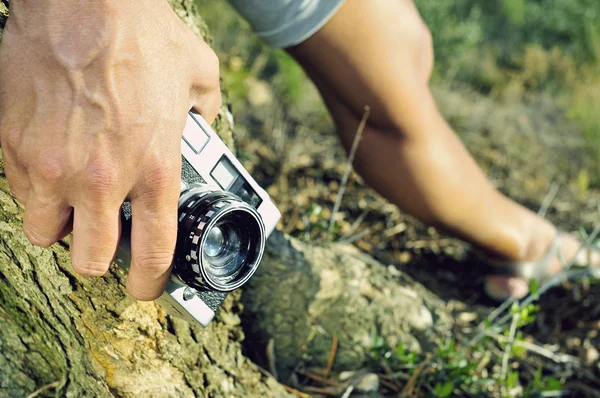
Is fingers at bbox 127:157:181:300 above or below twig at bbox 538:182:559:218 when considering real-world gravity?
above

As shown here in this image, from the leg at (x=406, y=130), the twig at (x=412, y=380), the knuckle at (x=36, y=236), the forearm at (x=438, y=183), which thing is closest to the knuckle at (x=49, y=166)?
the knuckle at (x=36, y=236)

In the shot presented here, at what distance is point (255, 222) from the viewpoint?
1.10 m

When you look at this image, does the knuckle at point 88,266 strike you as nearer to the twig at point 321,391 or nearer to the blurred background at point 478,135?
the blurred background at point 478,135

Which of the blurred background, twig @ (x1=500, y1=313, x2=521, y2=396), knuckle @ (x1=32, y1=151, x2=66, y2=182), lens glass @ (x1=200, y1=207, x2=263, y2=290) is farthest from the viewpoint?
the blurred background

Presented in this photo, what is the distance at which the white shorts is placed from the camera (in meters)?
1.50

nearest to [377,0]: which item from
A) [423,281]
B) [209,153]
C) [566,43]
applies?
[209,153]

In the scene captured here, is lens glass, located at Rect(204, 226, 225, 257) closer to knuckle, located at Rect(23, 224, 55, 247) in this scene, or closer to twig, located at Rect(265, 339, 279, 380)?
knuckle, located at Rect(23, 224, 55, 247)

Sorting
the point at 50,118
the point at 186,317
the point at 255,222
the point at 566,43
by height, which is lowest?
the point at 566,43

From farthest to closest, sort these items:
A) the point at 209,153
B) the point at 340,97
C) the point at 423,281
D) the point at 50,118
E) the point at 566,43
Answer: the point at 566,43
the point at 423,281
the point at 340,97
the point at 209,153
the point at 50,118

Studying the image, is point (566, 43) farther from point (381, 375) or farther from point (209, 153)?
point (209, 153)

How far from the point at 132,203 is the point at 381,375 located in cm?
93

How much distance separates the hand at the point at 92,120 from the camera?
851mm

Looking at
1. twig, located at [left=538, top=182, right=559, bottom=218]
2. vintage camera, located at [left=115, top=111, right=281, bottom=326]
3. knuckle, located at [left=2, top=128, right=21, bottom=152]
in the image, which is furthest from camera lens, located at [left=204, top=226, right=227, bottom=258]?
twig, located at [left=538, top=182, right=559, bottom=218]

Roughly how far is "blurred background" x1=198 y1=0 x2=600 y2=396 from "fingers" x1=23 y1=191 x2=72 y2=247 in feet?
2.20
